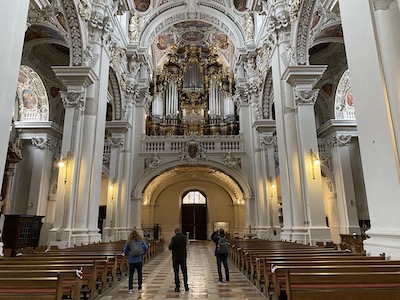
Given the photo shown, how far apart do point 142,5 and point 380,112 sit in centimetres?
1720

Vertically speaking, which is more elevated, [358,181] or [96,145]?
[96,145]

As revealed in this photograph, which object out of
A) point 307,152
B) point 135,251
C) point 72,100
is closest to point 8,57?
point 135,251

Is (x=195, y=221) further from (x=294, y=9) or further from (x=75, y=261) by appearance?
(x=75, y=261)

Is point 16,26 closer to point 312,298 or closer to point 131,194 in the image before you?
point 312,298

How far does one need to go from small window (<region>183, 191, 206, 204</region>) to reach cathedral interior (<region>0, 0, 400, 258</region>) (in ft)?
0.27

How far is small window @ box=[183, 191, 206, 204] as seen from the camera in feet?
78.6

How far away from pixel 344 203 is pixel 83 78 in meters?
14.2

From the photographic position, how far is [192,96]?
21.9 meters

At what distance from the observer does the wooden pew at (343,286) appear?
2.90m

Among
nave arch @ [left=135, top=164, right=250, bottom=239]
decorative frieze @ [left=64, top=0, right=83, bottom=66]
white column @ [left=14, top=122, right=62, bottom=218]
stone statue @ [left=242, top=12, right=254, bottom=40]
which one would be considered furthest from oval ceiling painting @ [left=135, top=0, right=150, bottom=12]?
nave arch @ [left=135, top=164, right=250, bottom=239]

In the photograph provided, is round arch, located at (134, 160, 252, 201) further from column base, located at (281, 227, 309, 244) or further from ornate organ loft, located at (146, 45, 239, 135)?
column base, located at (281, 227, 309, 244)

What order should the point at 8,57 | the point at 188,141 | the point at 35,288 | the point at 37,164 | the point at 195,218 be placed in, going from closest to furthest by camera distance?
the point at 35,288 → the point at 8,57 → the point at 37,164 → the point at 188,141 → the point at 195,218

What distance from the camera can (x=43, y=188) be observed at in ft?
52.6

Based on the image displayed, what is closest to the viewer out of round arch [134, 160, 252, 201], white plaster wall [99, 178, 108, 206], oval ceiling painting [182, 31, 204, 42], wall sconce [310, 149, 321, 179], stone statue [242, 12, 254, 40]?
wall sconce [310, 149, 321, 179]
